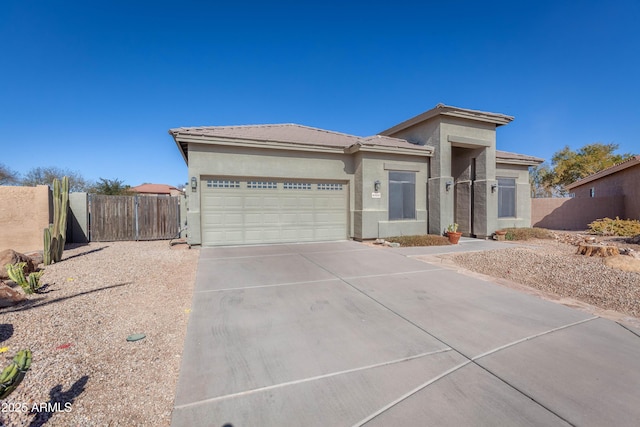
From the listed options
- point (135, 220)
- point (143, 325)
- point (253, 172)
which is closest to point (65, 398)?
point (143, 325)

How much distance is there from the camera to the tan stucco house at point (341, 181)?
33.4 ft

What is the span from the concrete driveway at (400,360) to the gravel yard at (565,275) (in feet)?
3.46

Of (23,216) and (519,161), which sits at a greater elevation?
(519,161)

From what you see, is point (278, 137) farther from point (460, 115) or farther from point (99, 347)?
point (99, 347)

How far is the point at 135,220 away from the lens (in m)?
12.3

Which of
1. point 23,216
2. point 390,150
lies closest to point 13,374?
point 23,216

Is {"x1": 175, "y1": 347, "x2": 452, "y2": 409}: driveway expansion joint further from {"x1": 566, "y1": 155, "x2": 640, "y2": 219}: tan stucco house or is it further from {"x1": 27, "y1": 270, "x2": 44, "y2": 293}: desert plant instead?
{"x1": 566, "y1": 155, "x2": 640, "y2": 219}: tan stucco house

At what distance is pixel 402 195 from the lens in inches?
475

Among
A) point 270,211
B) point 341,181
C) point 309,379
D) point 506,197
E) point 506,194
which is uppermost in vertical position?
point 341,181

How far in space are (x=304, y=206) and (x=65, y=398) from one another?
9223 millimetres

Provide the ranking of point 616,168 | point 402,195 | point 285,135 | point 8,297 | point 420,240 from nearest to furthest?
point 8,297 → point 420,240 → point 402,195 → point 285,135 → point 616,168

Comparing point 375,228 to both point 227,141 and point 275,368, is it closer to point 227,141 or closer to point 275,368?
point 227,141

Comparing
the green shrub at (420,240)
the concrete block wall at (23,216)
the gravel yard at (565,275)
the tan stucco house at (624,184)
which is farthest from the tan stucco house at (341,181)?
the tan stucco house at (624,184)

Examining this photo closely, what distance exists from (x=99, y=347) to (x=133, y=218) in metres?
10.7
